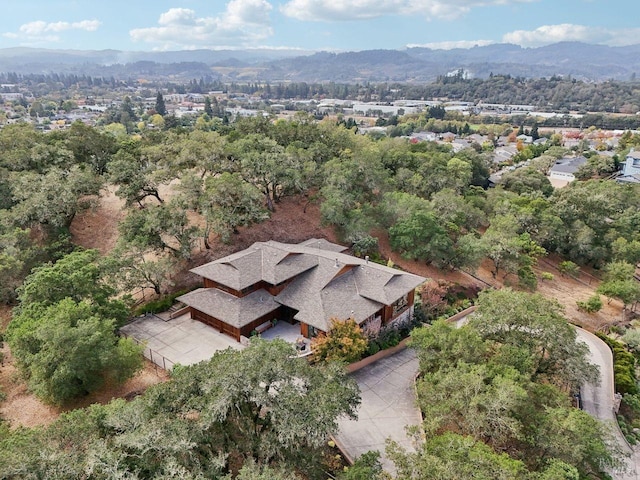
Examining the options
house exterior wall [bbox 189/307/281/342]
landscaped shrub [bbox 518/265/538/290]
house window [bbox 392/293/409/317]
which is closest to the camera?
house exterior wall [bbox 189/307/281/342]

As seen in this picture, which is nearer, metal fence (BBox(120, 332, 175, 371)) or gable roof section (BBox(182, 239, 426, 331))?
metal fence (BBox(120, 332, 175, 371))

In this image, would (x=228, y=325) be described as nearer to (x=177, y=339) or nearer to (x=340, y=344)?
Answer: (x=177, y=339)

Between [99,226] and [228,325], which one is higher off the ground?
[99,226]

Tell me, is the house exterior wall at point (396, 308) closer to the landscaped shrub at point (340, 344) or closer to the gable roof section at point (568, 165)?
the landscaped shrub at point (340, 344)

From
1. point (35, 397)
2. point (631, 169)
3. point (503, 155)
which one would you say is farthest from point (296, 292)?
point (503, 155)

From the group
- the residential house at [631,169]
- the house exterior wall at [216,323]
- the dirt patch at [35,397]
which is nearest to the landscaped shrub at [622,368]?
the house exterior wall at [216,323]

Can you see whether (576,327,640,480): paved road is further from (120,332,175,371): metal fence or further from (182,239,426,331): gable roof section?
(120,332,175,371): metal fence

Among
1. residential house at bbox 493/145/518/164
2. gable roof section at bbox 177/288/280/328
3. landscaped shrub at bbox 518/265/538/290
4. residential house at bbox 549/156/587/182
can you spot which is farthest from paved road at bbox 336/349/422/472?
residential house at bbox 493/145/518/164
